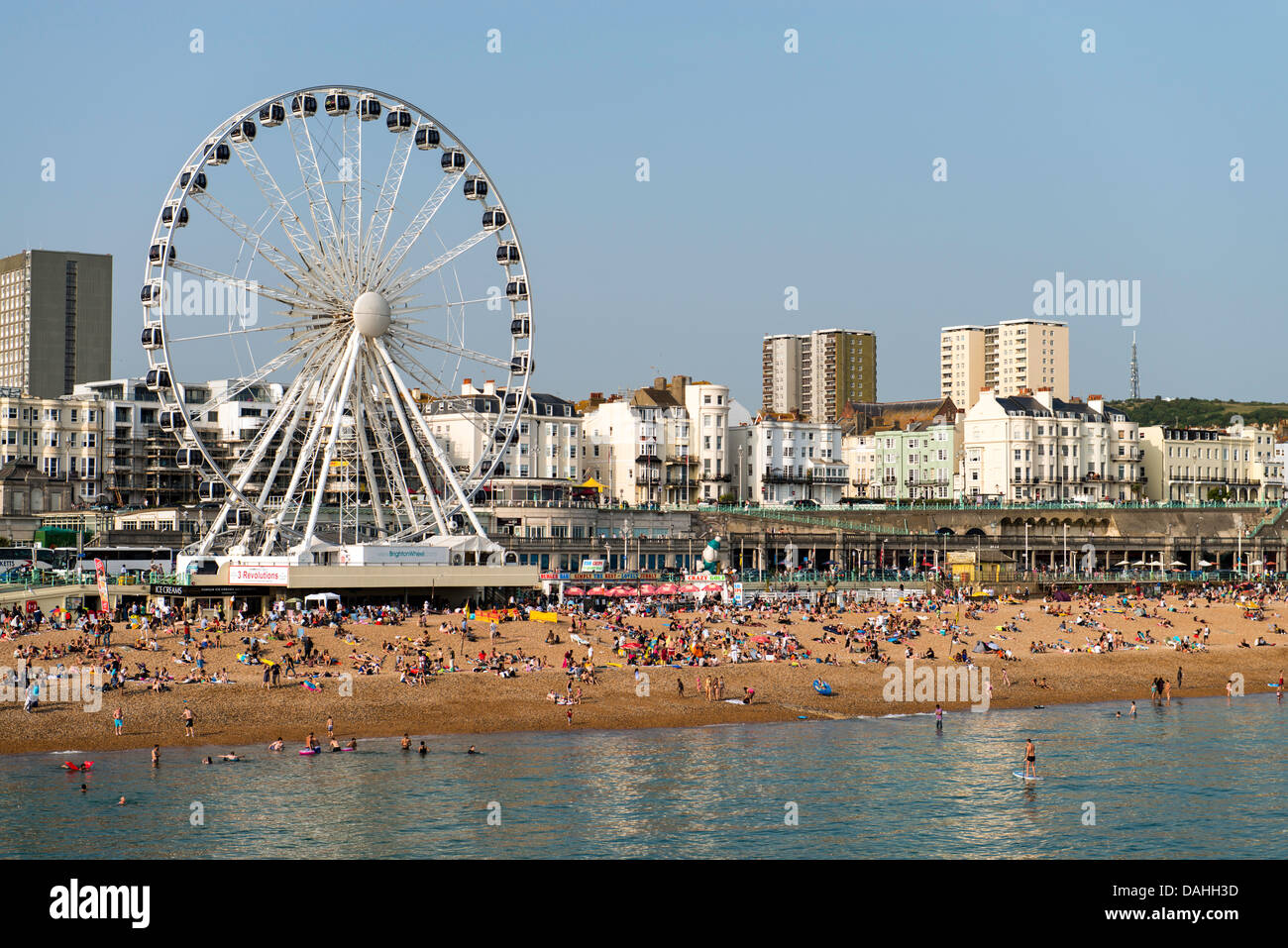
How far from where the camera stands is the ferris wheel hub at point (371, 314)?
5416cm

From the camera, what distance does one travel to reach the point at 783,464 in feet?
373

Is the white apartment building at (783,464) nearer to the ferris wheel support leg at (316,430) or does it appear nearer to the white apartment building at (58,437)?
the white apartment building at (58,437)

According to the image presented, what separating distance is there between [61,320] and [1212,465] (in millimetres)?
117440

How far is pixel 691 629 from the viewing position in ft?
177

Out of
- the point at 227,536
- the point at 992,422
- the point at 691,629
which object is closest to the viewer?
the point at 691,629

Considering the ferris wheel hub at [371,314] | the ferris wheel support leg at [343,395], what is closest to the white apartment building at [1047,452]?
the ferris wheel hub at [371,314]

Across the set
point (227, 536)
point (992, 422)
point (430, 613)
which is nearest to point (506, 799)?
point (430, 613)

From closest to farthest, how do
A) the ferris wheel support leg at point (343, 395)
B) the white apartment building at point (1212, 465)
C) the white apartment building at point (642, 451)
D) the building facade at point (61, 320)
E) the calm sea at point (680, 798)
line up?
the calm sea at point (680, 798)
the ferris wheel support leg at point (343, 395)
the white apartment building at point (642, 451)
the white apartment building at point (1212, 465)
the building facade at point (61, 320)

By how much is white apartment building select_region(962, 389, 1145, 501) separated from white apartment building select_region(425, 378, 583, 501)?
112ft

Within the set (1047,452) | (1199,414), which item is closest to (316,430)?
(1047,452)

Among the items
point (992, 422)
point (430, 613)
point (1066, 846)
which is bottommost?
point (1066, 846)

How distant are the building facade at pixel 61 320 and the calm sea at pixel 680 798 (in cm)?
12938
